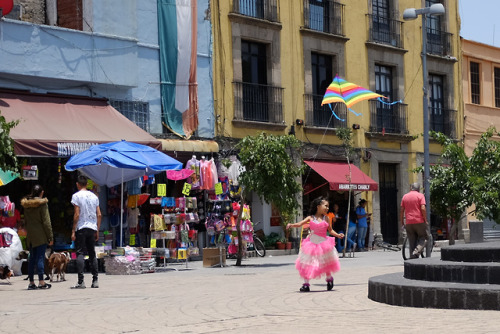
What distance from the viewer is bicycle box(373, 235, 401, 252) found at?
1217 inches

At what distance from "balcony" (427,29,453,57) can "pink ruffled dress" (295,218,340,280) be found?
75.9 feet

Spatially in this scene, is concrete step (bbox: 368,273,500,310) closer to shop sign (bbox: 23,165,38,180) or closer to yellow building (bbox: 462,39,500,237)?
shop sign (bbox: 23,165,38,180)

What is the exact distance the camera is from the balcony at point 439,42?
36469 mm

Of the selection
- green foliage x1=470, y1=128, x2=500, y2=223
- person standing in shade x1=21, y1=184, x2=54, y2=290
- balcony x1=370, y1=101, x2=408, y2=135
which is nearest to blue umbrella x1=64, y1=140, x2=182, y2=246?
person standing in shade x1=21, y1=184, x2=54, y2=290

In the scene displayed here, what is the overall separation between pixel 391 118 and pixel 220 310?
23739mm

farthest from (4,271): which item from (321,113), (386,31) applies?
(386,31)

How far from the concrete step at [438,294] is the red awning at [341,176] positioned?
1742cm

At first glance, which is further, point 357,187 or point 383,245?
point 383,245

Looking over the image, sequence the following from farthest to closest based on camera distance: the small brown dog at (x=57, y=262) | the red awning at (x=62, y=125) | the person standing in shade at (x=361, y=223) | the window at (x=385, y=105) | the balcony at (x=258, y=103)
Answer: the window at (x=385, y=105), the person standing in shade at (x=361, y=223), the balcony at (x=258, y=103), the red awning at (x=62, y=125), the small brown dog at (x=57, y=262)

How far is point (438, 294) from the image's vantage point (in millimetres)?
11297

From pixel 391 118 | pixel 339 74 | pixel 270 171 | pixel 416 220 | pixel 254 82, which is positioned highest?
pixel 339 74

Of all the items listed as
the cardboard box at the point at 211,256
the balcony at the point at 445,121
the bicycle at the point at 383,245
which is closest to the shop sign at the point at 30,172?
the cardboard box at the point at 211,256

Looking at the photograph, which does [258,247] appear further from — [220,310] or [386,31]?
[220,310]

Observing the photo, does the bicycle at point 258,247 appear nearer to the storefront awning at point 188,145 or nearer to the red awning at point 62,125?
the storefront awning at point 188,145
